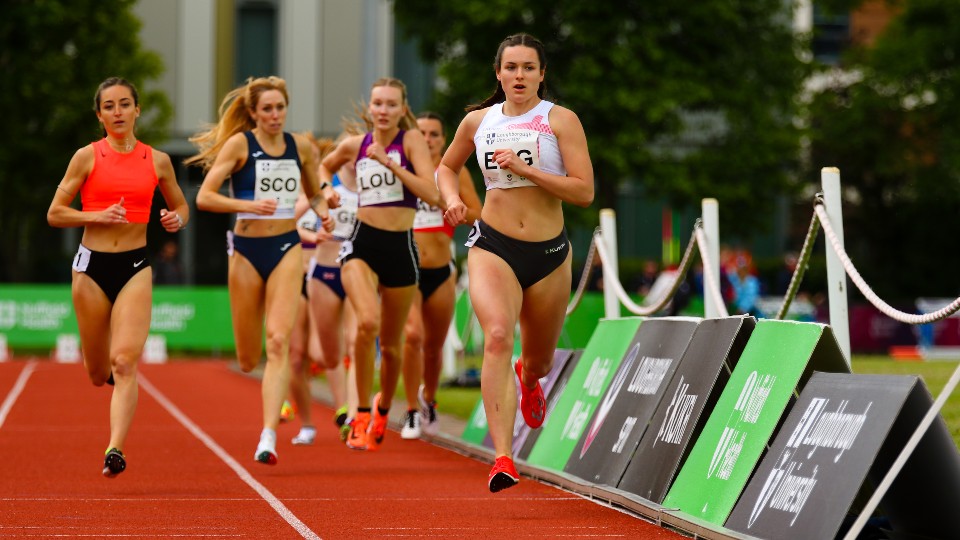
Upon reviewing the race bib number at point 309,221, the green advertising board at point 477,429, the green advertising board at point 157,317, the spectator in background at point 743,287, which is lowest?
the green advertising board at point 157,317

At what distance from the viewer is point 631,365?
10.4 m

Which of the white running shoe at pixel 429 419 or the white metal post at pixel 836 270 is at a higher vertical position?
the white metal post at pixel 836 270

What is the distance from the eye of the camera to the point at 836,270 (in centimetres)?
858

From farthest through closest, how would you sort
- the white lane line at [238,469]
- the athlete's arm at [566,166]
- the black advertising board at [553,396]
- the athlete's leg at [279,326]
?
the black advertising board at [553,396], the athlete's leg at [279,326], the athlete's arm at [566,166], the white lane line at [238,469]

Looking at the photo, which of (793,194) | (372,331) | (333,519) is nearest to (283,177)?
(372,331)

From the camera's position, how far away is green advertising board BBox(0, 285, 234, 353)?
33125 millimetres

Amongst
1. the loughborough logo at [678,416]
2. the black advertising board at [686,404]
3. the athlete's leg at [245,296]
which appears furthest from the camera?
the athlete's leg at [245,296]

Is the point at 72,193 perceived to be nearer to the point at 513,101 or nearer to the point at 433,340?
the point at 513,101

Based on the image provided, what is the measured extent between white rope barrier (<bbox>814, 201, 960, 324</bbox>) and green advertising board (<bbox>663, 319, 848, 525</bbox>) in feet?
1.00

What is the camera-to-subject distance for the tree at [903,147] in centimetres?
4669

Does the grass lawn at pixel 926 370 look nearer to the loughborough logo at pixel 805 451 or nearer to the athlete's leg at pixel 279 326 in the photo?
the athlete's leg at pixel 279 326

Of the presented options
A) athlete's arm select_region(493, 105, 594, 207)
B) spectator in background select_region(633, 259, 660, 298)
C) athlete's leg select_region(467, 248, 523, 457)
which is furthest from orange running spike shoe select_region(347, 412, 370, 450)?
spectator in background select_region(633, 259, 660, 298)

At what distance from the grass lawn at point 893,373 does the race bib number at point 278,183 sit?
3989 mm

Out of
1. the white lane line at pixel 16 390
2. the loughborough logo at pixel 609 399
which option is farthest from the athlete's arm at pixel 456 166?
the white lane line at pixel 16 390
